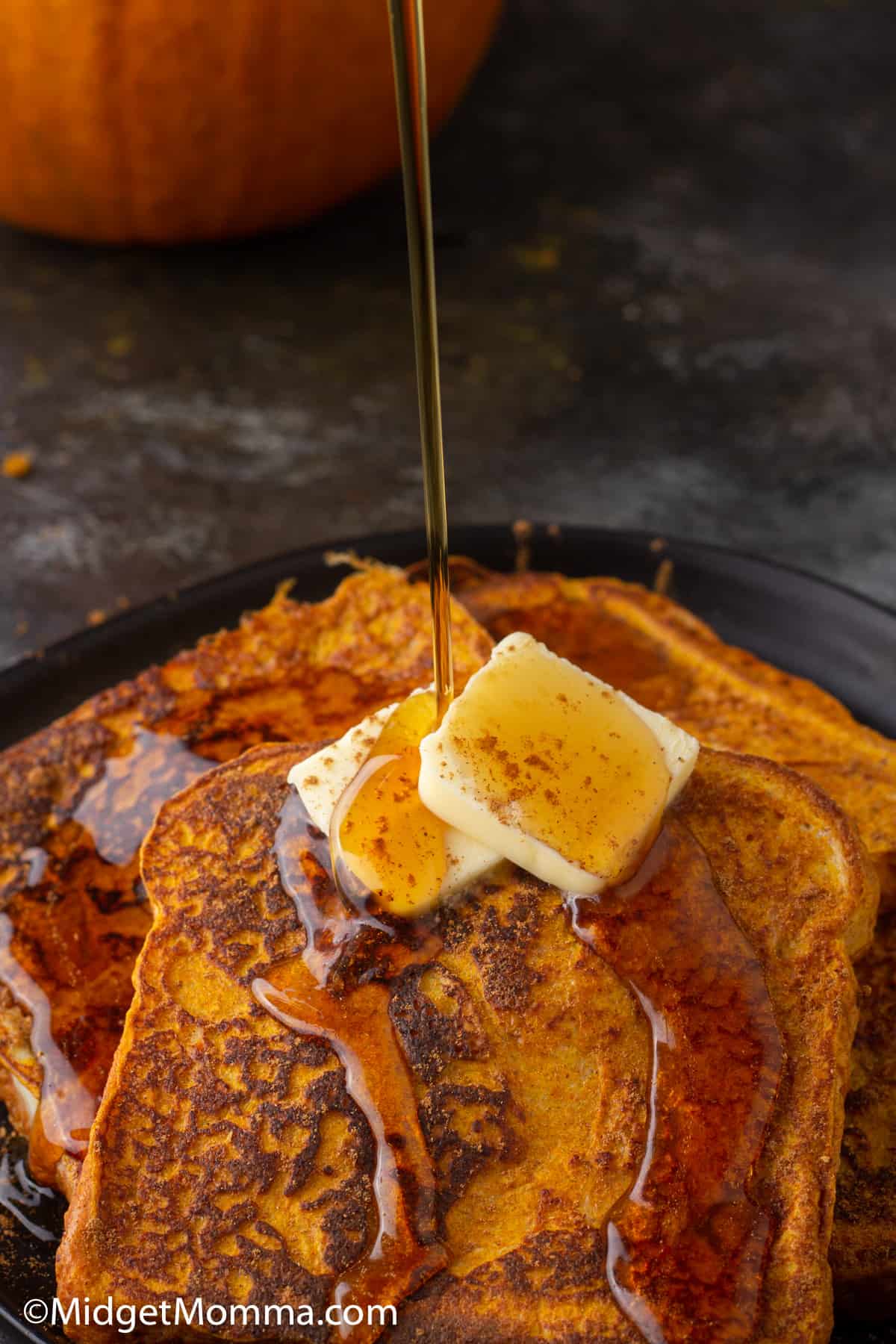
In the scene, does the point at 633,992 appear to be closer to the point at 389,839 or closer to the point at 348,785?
the point at 389,839

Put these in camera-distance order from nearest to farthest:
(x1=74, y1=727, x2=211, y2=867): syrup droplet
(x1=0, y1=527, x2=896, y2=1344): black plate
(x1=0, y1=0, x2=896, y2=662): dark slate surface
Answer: (x1=74, y1=727, x2=211, y2=867): syrup droplet < (x1=0, y1=527, x2=896, y2=1344): black plate < (x1=0, y1=0, x2=896, y2=662): dark slate surface

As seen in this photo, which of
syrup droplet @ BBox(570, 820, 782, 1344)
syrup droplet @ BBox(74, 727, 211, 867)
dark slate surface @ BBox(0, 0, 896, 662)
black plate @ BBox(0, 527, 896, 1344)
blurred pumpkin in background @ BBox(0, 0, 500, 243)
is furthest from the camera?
dark slate surface @ BBox(0, 0, 896, 662)

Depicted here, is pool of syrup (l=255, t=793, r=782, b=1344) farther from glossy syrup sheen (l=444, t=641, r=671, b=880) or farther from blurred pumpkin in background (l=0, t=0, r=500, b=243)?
blurred pumpkin in background (l=0, t=0, r=500, b=243)

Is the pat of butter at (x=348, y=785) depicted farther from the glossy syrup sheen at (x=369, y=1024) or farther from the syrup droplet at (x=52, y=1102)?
the syrup droplet at (x=52, y=1102)

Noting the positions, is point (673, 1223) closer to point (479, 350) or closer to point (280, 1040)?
point (280, 1040)

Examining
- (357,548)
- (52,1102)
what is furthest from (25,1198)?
(357,548)

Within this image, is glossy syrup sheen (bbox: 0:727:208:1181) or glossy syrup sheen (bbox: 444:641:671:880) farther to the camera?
glossy syrup sheen (bbox: 0:727:208:1181)

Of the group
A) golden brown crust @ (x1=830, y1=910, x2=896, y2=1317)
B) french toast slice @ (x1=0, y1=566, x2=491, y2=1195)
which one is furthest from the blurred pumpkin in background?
golden brown crust @ (x1=830, y1=910, x2=896, y2=1317)
